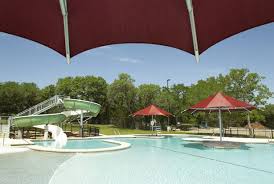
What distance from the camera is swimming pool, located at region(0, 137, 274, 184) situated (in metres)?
Result: 8.04

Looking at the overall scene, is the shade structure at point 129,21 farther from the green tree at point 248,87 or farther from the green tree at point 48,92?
the green tree at point 48,92

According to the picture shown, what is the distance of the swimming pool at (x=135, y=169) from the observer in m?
8.04

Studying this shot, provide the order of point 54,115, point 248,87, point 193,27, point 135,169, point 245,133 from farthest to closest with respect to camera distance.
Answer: point 245,133
point 248,87
point 54,115
point 135,169
point 193,27

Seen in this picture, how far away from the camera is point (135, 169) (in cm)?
977

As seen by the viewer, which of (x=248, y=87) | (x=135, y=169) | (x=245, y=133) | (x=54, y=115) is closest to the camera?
(x=135, y=169)

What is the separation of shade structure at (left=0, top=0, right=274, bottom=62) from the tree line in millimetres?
22539

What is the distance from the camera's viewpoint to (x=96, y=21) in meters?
1.83

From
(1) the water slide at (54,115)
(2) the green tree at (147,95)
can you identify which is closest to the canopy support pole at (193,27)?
(1) the water slide at (54,115)

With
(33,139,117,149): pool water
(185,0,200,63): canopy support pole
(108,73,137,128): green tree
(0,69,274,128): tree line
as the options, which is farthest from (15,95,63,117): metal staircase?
(185,0,200,63): canopy support pole

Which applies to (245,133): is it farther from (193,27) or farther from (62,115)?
(193,27)

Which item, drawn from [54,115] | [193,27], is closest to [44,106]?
[54,115]

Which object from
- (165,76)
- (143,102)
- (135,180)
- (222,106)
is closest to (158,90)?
(143,102)

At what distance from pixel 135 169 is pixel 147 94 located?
98.5 ft

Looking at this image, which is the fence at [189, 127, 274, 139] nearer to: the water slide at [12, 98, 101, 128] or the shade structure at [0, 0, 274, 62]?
the water slide at [12, 98, 101, 128]
